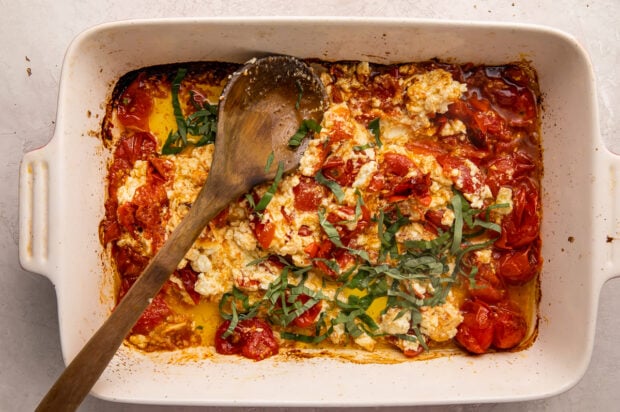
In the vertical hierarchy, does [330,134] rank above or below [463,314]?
above

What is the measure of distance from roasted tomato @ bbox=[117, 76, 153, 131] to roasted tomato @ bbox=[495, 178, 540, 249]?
1.78 m

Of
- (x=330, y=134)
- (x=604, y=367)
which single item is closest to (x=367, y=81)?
(x=330, y=134)

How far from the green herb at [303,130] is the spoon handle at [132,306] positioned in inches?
12.4

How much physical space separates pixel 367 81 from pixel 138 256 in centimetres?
135

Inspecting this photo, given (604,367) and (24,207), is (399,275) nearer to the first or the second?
(604,367)

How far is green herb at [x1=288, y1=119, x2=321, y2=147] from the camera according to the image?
2.50 m

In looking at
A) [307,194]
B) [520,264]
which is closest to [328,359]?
[307,194]

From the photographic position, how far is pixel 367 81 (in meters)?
2.59

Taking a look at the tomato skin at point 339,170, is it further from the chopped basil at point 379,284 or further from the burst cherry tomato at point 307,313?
the burst cherry tomato at point 307,313

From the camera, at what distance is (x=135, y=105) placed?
2.63 m

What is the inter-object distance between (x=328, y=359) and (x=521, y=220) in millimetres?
1120

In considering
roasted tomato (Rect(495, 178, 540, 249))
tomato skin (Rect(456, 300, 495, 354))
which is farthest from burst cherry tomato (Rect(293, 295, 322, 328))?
roasted tomato (Rect(495, 178, 540, 249))

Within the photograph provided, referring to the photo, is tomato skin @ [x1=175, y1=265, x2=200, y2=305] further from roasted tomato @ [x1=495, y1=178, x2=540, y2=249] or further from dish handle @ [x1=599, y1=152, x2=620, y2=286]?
dish handle @ [x1=599, y1=152, x2=620, y2=286]

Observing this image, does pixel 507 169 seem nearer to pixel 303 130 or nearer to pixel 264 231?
pixel 303 130
